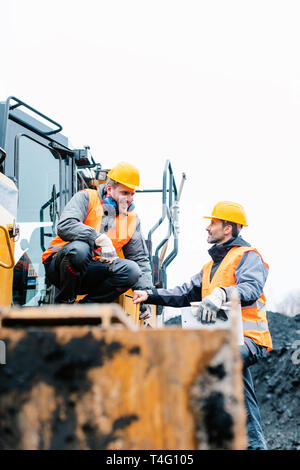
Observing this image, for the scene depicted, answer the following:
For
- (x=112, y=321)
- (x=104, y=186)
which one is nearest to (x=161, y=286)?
(x=104, y=186)

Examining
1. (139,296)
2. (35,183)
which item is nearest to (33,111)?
(35,183)

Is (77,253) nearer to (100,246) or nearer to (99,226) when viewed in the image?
(100,246)

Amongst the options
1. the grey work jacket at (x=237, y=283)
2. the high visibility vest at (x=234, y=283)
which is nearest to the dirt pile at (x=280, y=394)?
the grey work jacket at (x=237, y=283)

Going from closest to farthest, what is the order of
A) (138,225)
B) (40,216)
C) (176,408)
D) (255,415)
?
1. (176,408)
2. (255,415)
3. (40,216)
4. (138,225)

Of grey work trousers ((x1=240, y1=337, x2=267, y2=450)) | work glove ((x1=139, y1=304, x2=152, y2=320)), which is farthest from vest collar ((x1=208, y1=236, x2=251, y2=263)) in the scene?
work glove ((x1=139, y1=304, x2=152, y2=320))

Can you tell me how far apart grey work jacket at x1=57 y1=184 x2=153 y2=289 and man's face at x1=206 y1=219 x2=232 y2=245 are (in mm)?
595

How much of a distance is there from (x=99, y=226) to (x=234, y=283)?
113 centimetres

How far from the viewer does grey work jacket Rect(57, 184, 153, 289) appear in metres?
3.31

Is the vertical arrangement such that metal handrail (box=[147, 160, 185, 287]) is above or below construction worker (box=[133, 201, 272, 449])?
above

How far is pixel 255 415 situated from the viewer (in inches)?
125

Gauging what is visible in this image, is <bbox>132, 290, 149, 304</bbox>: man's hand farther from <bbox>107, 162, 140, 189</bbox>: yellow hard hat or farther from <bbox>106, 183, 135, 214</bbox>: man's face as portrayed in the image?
<bbox>107, 162, 140, 189</bbox>: yellow hard hat
